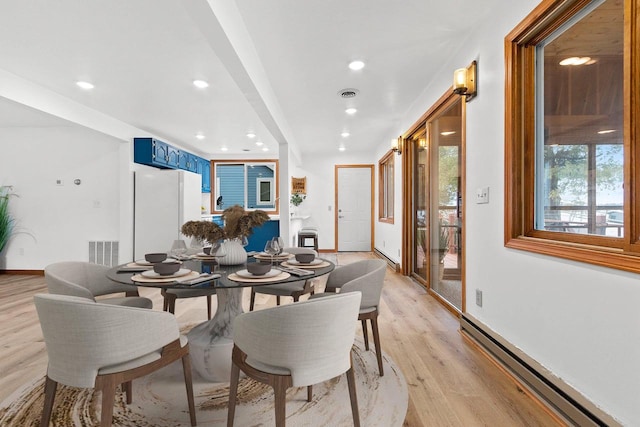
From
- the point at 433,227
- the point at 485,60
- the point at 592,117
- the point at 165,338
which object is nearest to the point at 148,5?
the point at 165,338

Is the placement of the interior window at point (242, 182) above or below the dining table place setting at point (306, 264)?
above

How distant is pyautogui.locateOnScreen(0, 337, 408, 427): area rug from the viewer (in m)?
1.63

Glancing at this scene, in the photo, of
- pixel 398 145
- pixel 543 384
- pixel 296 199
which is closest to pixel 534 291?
pixel 543 384

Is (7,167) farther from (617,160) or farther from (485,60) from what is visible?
(617,160)

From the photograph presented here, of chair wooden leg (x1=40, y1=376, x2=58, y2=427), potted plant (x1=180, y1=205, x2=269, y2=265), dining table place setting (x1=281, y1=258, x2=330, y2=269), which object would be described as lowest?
chair wooden leg (x1=40, y1=376, x2=58, y2=427)

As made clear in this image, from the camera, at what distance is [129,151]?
17.3ft

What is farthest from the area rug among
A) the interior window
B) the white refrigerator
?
the interior window

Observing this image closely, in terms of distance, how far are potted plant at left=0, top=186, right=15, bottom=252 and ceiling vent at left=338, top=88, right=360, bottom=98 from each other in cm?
528

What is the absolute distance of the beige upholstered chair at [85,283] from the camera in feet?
6.22

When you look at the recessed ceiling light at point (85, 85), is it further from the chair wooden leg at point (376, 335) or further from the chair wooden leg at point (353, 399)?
the chair wooden leg at point (353, 399)

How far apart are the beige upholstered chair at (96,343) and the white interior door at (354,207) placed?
6.86 m

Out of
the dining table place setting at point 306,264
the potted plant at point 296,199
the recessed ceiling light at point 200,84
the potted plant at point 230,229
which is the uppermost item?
the recessed ceiling light at point 200,84

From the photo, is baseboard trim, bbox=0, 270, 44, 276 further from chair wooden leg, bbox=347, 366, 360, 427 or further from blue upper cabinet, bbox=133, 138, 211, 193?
chair wooden leg, bbox=347, 366, 360, 427

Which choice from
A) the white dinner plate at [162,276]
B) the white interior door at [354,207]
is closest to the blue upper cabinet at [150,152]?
the white interior door at [354,207]
